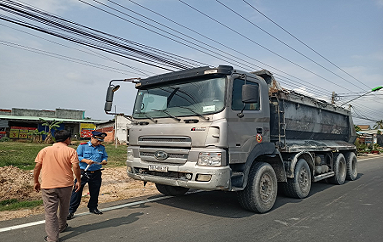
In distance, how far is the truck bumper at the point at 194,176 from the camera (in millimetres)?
4555

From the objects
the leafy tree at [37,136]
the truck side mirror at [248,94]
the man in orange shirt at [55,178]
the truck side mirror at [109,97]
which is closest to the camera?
the man in orange shirt at [55,178]

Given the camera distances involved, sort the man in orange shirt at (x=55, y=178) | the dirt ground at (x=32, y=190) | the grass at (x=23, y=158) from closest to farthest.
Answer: the man in orange shirt at (x=55, y=178) < the dirt ground at (x=32, y=190) < the grass at (x=23, y=158)

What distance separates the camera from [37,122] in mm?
34250

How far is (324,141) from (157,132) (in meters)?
5.97

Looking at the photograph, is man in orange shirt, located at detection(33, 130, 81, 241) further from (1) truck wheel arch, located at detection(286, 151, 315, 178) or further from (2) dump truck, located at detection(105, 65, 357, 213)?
(1) truck wheel arch, located at detection(286, 151, 315, 178)

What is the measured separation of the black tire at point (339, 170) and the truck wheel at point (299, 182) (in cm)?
252

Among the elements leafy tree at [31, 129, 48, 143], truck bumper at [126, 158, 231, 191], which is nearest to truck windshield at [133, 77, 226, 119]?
truck bumper at [126, 158, 231, 191]

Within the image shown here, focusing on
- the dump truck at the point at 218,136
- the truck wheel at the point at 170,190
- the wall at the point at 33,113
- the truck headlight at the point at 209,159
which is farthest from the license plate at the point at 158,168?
the wall at the point at 33,113

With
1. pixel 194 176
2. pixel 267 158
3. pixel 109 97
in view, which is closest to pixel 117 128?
pixel 109 97

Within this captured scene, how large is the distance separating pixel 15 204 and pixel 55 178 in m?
2.76

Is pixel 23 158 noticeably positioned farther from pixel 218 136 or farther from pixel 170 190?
pixel 218 136

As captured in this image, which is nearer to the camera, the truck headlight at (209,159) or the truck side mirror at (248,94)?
the truck headlight at (209,159)

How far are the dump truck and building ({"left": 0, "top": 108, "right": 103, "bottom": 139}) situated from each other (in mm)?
24023

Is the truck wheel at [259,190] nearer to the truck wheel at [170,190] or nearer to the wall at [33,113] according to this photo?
the truck wheel at [170,190]
